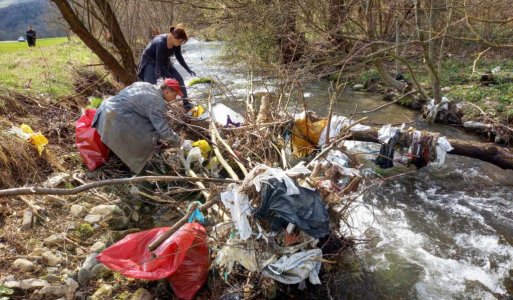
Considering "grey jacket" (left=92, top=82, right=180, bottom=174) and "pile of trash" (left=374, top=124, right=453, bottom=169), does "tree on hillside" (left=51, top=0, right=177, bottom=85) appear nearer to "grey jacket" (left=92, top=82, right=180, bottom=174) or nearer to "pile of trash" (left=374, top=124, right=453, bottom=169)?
"grey jacket" (left=92, top=82, right=180, bottom=174)

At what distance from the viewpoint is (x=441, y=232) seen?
4.02 m

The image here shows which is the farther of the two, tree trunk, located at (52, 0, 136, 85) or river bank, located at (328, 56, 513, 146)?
river bank, located at (328, 56, 513, 146)

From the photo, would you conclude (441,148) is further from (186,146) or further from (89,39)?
(89,39)

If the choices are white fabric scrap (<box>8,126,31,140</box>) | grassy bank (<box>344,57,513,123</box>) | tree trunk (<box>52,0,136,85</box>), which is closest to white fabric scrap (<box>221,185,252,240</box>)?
white fabric scrap (<box>8,126,31,140</box>)

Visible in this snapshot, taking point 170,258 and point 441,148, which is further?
point 441,148

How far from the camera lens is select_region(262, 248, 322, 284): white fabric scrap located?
9.16ft

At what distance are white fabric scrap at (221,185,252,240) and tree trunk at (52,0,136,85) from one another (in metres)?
4.26

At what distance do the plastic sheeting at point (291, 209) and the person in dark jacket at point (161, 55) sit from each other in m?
3.10

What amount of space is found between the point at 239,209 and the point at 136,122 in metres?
2.06

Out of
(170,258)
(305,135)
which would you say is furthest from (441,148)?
(170,258)

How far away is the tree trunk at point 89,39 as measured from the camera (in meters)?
5.37

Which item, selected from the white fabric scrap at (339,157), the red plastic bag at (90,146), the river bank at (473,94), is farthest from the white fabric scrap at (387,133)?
the red plastic bag at (90,146)

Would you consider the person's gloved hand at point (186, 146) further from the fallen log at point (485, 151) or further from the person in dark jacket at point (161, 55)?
the fallen log at point (485, 151)

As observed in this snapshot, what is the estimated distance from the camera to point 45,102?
6.29 m
